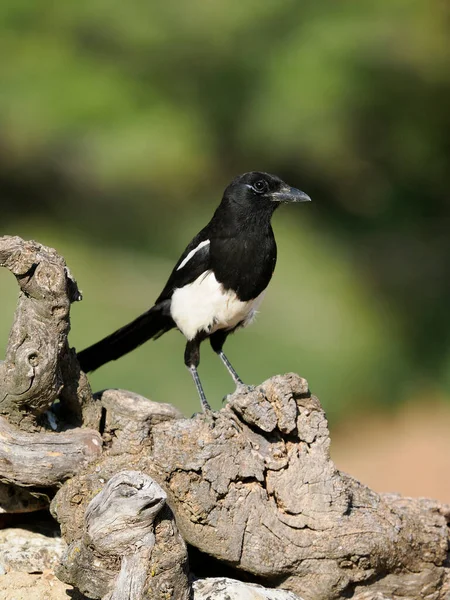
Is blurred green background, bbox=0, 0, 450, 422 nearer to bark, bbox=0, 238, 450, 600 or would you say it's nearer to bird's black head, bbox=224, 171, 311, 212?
bird's black head, bbox=224, 171, 311, 212

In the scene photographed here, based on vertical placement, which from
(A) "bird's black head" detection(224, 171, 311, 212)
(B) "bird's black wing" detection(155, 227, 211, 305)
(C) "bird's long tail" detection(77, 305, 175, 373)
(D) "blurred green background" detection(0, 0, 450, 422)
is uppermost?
(D) "blurred green background" detection(0, 0, 450, 422)

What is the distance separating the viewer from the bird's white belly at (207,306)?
459cm

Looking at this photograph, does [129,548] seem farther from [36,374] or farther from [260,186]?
[260,186]

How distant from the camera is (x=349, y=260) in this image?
12.2m

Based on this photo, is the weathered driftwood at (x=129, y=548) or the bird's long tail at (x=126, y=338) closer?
the weathered driftwood at (x=129, y=548)

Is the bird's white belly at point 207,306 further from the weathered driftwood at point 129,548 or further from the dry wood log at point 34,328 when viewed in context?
the weathered driftwood at point 129,548

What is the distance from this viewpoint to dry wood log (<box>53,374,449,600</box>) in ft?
11.4

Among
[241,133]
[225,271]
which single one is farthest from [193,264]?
[241,133]

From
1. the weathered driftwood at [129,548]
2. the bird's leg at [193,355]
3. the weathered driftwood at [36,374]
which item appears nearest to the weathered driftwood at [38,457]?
the weathered driftwood at [36,374]

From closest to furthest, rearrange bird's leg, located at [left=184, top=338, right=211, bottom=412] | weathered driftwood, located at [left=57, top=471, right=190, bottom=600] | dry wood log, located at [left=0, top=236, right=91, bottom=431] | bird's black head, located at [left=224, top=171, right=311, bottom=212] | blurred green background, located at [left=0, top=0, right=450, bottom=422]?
weathered driftwood, located at [left=57, top=471, right=190, bottom=600] < dry wood log, located at [left=0, top=236, right=91, bottom=431] < bird's black head, located at [left=224, top=171, right=311, bottom=212] < bird's leg, located at [left=184, top=338, right=211, bottom=412] < blurred green background, located at [left=0, top=0, right=450, bottom=422]

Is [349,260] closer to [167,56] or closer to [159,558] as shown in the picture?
[167,56]

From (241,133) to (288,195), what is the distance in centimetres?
916

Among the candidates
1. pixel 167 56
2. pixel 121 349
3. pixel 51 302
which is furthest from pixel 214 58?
pixel 51 302

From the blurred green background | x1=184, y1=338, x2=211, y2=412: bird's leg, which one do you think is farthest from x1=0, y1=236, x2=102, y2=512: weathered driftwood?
the blurred green background
